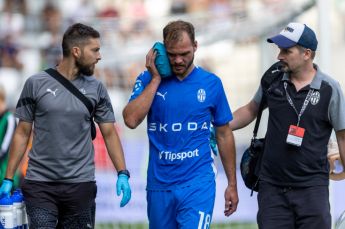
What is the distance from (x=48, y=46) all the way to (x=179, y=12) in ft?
10.1

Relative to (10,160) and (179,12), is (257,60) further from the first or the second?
(10,160)

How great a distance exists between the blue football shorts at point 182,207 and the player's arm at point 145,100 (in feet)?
1.91

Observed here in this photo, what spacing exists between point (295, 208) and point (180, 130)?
1.05 m

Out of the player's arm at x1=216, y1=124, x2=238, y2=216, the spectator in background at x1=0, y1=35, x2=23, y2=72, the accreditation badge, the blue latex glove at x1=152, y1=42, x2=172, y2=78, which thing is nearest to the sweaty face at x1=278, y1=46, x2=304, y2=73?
the accreditation badge

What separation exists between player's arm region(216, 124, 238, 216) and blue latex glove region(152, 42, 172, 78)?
66cm

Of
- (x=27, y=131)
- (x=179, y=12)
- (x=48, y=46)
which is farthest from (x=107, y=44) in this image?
(x=27, y=131)

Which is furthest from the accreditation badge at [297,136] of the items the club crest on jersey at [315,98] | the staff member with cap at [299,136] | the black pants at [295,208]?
the black pants at [295,208]

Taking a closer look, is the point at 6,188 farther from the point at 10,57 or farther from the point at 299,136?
the point at 10,57

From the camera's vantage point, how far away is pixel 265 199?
25.8 feet

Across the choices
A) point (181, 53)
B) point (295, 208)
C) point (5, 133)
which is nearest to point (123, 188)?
point (181, 53)

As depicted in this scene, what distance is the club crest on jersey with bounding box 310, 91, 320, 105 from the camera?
7.68 meters

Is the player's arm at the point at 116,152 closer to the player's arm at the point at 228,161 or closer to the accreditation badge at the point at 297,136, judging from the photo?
the player's arm at the point at 228,161

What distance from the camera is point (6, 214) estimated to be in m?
7.99

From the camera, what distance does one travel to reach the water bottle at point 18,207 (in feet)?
26.4
